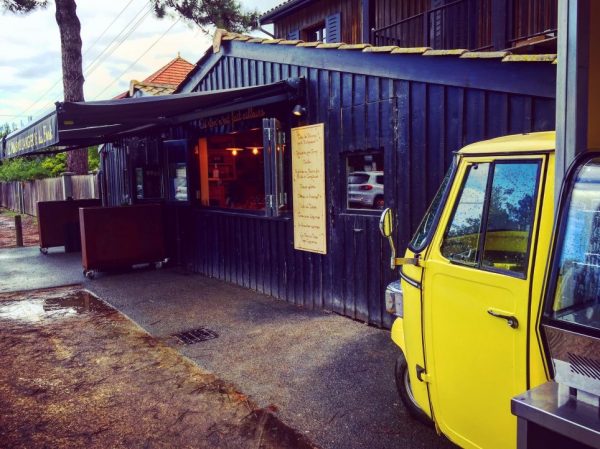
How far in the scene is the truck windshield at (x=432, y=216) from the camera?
120 inches

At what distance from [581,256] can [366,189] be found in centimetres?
457

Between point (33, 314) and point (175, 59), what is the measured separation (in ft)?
60.2

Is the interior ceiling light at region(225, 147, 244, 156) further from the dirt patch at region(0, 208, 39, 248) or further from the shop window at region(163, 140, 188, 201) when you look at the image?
the dirt patch at region(0, 208, 39, 248)

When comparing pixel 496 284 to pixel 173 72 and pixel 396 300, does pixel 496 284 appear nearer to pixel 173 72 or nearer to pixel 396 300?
pixel 396 300

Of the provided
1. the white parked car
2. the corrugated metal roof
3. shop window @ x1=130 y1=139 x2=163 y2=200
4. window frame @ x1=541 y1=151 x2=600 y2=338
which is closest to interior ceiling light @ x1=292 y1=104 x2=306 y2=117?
the corrugated metal roof

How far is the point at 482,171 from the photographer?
9.32 ft

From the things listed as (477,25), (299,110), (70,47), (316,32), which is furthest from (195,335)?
(70,47)

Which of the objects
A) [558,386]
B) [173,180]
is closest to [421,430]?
[558,386]

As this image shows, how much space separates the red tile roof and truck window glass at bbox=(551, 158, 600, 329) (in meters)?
20.4

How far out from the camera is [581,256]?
1.90 m

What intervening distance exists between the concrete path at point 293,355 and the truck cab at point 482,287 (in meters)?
0.81

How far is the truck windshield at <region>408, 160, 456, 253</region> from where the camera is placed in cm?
305

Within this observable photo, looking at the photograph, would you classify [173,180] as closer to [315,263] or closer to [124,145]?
[124,145]

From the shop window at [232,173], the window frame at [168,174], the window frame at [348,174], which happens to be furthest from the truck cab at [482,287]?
the window frame at [168,174]
